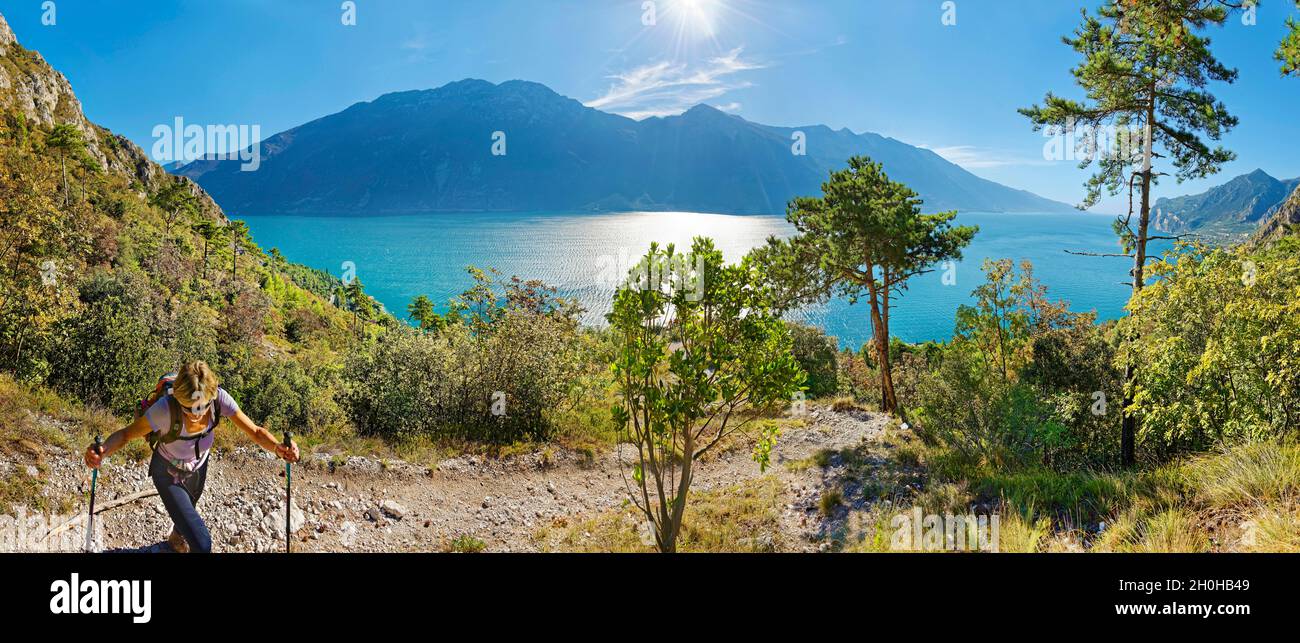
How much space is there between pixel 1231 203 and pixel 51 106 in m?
272

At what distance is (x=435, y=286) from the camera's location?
99250 mm

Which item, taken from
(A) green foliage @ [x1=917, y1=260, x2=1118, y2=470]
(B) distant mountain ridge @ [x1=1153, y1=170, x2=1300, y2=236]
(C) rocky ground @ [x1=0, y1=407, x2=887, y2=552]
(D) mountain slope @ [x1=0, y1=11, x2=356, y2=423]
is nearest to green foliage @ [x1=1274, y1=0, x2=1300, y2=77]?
(A) green foliage @ [x1=917, y1=260, x2=1118, y2=470]

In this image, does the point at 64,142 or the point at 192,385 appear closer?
the point at 192,385

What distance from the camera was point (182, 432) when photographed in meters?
3.84

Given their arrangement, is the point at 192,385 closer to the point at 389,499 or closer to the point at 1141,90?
the point at 389,499

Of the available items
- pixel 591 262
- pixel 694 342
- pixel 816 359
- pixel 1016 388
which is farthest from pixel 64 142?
pixel 591 262

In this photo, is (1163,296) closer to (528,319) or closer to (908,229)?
(908,229)

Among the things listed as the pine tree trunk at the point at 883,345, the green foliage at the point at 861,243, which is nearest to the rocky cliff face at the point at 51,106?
the green foliage at the point at 861,243

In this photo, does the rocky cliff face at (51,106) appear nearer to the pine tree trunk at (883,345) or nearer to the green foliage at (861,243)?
the green foliage at (861,243)

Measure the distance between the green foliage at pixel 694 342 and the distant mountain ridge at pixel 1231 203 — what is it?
18577 cm
